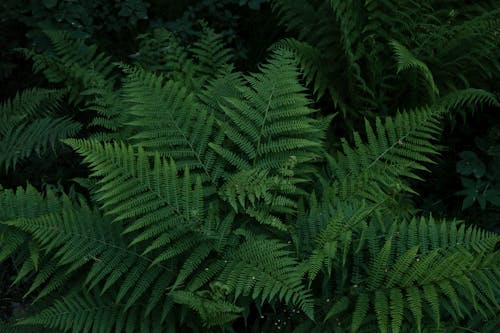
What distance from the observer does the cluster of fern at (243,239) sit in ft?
8.11

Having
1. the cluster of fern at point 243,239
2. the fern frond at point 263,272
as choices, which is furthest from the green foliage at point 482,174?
the fern frond at point 263,272

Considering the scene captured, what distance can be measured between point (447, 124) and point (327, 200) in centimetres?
166

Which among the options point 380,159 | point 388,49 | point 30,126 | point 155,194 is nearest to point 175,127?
point 155,194

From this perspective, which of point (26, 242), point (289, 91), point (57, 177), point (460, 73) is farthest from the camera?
point (57, 177)

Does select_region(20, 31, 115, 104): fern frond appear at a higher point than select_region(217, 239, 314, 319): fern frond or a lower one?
higher

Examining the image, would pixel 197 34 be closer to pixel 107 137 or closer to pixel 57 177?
pixel 107 137

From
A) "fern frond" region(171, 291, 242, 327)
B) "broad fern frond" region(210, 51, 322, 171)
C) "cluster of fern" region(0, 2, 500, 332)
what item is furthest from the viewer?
"broad fern frond" region(210, 51, 322, 171)

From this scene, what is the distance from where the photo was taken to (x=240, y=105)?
2.96 meters

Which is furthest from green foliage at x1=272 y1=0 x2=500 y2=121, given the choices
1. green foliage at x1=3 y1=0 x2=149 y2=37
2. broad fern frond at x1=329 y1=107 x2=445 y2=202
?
green foliage at x1=3 y1=0 x2=149 y2=37

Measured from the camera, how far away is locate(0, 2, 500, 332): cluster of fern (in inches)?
97.3

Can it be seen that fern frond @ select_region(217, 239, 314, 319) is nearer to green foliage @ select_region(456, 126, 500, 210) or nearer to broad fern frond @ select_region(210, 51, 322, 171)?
broad fern frond @ select_region(210, 51, 322, 171)

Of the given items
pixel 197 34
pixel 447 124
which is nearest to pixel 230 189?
pixel 197 34

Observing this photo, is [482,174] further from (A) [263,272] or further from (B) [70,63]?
(B) [70,63]

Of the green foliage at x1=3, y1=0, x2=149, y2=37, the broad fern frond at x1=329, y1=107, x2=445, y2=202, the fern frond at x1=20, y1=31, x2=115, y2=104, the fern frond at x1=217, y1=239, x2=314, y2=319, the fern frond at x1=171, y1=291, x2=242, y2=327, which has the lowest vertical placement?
the fern frond at x1=171, y1=291, x2=242, y2=327
